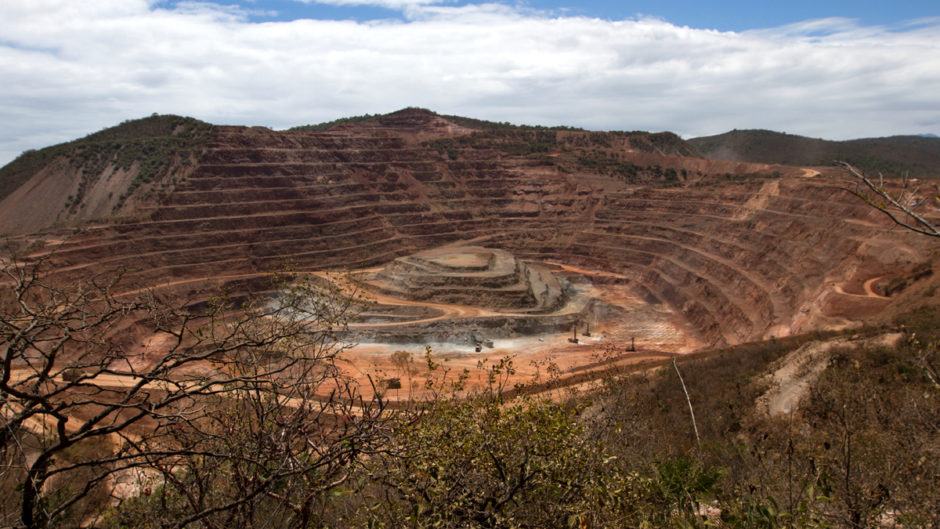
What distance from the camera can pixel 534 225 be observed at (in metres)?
69.4

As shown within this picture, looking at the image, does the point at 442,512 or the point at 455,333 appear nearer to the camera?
the point at 442,512

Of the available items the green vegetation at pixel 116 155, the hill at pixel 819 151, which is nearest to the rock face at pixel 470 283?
the green vegetation at pixel 116 155

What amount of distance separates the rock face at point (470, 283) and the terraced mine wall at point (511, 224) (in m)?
4.58

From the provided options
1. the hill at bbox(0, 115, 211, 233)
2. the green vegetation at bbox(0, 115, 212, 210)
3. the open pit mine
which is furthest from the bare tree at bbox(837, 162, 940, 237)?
the green vegetation at bbox(0, 115, 212, 210)

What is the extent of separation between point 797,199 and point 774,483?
43.4 meters

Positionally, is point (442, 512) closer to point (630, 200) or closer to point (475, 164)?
point (630, 200)

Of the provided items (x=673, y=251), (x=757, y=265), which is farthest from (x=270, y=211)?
(x=757, y=265)

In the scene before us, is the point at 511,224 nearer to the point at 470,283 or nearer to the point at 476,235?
the point at 476,235

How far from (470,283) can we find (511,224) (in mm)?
24735

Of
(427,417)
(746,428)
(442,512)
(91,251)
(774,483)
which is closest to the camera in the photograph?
(442,512)

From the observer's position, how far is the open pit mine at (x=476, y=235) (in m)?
37.2

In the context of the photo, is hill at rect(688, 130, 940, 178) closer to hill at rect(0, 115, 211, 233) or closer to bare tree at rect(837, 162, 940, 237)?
hill at rect(0, 115, 211, 233)

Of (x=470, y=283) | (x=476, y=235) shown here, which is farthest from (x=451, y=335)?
(x=476, y=235)

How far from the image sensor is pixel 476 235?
67.5m
